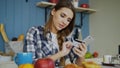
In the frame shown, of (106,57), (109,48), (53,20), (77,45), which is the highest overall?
(53,20)

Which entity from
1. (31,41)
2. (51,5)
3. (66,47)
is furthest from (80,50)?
(51,5)

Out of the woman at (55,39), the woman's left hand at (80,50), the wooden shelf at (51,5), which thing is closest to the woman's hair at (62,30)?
the woman at (55,39)

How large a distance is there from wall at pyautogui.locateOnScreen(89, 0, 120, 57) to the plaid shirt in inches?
65.6

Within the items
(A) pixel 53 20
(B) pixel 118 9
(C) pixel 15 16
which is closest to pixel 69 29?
(A) pixel 53 20

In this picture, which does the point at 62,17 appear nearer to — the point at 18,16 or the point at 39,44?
the point at 39,44

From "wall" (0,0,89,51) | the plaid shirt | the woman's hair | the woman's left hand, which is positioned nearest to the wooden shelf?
"wall" (0,0,89,51)

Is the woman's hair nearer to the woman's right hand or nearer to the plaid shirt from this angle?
the plaid shirt

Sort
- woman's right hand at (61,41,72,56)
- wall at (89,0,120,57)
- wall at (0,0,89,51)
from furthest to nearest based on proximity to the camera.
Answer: wall at (89,0,120,57) < wall at (0,0,89,51) < woman's right hand at (61,41,72,56)

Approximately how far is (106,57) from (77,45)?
311 millimetres

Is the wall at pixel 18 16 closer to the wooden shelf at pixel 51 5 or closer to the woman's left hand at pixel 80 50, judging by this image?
the wooden shelf at pixel 51 5

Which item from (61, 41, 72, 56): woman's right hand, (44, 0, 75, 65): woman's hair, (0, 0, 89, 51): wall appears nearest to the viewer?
(61, 41, 72, 56): woman's right hand

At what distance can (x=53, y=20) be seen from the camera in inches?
58.7

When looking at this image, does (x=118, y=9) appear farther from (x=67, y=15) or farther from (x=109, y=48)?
(x=67, y=15)

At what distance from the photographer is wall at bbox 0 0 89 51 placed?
8.64ft
